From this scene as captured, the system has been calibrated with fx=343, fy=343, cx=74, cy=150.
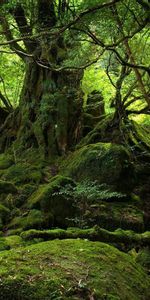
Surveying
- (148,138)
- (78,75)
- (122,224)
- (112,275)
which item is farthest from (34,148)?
(112,275)

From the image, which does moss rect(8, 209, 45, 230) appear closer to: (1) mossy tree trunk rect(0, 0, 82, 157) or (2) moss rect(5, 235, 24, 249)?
(2) moss rect(5, 235, 24, 249)

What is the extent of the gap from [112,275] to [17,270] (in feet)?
3.27

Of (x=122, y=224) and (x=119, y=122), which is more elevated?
(x=119, y=122)

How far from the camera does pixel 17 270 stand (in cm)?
330

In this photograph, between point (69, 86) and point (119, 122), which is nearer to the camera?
point (119, 122)

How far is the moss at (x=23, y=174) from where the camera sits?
9688 mm

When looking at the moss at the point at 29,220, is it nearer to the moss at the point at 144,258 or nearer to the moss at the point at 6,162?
the moss at the point at 144,258

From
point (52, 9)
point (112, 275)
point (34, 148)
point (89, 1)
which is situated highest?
point (52, 9)

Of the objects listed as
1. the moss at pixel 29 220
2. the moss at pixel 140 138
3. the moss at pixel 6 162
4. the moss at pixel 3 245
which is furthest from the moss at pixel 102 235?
the moss at pixel 6 162

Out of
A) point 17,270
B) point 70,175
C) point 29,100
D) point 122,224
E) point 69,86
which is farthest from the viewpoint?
point 29,100

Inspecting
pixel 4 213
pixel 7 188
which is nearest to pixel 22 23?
pixel 7 188

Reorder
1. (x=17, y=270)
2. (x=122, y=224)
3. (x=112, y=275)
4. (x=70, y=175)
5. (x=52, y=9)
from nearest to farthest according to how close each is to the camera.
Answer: (x=17, y=270), (x=112, y=275), (x=122, y=224), (x=70, y=175), (x=52, y=9)

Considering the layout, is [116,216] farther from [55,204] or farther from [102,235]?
[102,235]

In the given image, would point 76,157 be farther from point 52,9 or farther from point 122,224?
point 52,9
